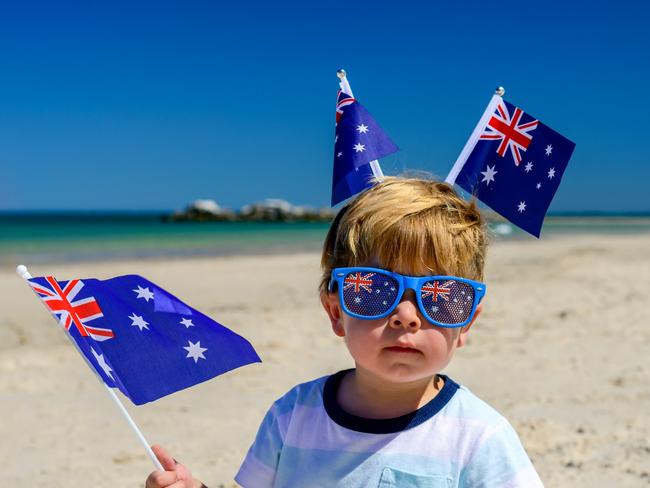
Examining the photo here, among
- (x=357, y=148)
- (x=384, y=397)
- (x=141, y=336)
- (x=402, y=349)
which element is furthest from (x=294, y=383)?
(x=402, y=349)

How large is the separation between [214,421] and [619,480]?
2367 mm

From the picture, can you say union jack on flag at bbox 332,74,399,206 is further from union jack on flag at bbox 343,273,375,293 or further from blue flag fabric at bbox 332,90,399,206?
union jack on flag at bbox 343,273,375,293

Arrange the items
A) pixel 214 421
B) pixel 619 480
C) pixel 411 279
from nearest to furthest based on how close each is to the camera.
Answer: pixel 411 279
pixel 619 480
pixel 214 421

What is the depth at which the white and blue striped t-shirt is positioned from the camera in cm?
175

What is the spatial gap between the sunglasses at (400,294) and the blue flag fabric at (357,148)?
66 centimetres

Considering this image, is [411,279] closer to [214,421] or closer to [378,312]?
[378,312]

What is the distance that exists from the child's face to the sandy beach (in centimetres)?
196

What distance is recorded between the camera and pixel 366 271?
179cm

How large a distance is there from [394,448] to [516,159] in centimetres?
126

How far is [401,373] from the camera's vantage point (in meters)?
1.77

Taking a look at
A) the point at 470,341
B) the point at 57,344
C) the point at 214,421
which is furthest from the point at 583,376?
the point at 57,344

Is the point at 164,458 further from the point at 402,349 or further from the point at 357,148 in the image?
the point at 357,148

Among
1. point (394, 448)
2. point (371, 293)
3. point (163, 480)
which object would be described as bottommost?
point (163, 480)

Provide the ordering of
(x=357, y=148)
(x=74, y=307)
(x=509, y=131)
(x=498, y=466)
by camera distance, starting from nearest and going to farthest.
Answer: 1. (x=498, y=466)
2. (x=74, y=307)
3. (x=357, y=148)
4. (x=509, y=131)
